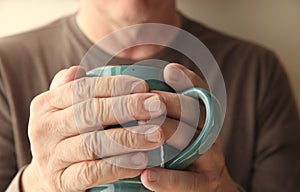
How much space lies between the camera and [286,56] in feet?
3.49

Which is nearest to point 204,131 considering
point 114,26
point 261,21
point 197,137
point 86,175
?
point 197,137

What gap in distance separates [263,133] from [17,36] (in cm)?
43

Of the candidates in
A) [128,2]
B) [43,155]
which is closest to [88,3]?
[128,2]

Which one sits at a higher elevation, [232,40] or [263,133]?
[232,40]

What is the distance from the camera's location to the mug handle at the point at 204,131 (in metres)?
0.48

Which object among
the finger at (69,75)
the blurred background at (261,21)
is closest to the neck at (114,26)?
A: the blurred background at (261,21)

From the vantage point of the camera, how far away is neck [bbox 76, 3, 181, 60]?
2.78 ft

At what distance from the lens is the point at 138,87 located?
49 cm

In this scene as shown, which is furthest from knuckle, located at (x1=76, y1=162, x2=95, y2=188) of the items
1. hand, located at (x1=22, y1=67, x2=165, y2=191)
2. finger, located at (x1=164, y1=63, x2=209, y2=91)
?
finger, located at (x1=164, y1=63, x2=209, y2=91)

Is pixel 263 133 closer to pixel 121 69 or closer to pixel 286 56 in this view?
pixel 286 56

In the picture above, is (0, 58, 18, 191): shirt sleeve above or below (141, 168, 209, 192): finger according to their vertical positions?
below

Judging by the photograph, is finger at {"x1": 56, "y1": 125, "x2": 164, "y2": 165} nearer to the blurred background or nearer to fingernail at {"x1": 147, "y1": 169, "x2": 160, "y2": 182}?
fingernail at {"x1": 147, "y1": 169, "x2": 160, "y2": 182}

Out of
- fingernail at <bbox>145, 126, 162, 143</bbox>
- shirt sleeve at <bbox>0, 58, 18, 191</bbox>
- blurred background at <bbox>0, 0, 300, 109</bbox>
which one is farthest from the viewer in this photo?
blurred background at <bbox>0, 0, 300, 109</bbox>

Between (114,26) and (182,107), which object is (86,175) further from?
(114,26)
